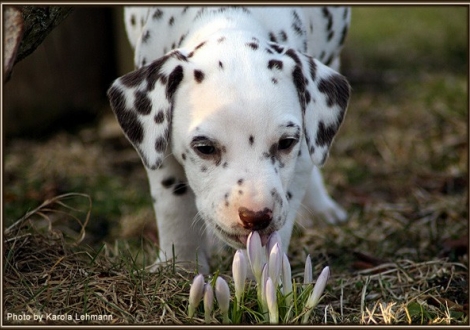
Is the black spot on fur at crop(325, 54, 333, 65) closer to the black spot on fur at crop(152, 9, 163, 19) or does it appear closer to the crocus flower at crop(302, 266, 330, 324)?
the black spot on fur at crop(152, 9, 163, 19)

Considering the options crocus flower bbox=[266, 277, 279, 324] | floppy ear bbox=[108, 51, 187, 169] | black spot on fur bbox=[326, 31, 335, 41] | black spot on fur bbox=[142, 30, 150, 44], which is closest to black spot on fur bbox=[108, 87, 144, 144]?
floppy ear bbox=[108, 51, 187, 169]

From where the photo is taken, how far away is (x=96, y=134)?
8.85 metres

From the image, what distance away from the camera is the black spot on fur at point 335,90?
14.6ft

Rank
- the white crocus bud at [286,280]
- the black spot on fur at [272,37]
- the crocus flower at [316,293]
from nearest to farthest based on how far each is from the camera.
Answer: the crocus flower at [316,293] → the white crocus bud at [286,280] → the black spot on fur at [272,37]

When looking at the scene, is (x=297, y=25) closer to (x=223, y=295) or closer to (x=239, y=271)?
(x=239, y=271)

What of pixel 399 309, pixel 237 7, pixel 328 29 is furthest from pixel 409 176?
pixel 399 309

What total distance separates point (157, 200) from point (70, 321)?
142cm

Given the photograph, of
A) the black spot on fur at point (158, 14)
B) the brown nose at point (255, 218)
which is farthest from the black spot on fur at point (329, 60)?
the brown nose at point (255, 218)

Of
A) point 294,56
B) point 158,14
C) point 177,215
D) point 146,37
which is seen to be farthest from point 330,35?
point 177,215

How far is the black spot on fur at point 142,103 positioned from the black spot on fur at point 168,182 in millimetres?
627

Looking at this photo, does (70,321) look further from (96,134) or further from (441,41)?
(441,41)

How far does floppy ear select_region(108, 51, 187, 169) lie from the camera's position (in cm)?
428

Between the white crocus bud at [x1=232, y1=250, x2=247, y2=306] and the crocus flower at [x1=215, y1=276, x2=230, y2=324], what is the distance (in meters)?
0.09

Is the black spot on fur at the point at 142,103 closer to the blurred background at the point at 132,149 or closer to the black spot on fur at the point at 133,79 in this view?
A: the black spot on fur at the point at 133,79
